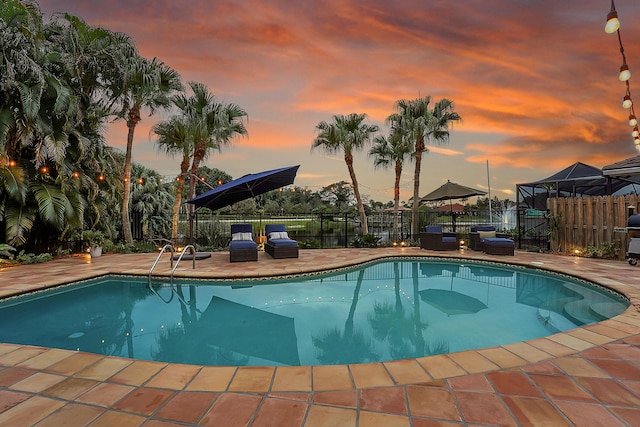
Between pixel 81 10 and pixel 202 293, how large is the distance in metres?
9.43

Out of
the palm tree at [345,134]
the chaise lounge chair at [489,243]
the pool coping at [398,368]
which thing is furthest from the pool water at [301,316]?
the palm tree at [345,134]

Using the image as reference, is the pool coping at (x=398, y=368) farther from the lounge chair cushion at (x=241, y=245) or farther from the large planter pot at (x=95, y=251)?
the large planter pot at (x=95, y=251)

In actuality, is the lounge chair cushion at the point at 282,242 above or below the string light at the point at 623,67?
below

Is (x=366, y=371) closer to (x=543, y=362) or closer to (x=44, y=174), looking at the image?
(x=543, y=362)

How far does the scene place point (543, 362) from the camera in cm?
259

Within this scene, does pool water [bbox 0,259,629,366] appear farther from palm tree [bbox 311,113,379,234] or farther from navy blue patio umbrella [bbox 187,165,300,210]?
palm tree [bbox 311,113,379,234]

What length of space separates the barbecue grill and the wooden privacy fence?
1.09 feet

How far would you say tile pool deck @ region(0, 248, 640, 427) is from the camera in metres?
1.87

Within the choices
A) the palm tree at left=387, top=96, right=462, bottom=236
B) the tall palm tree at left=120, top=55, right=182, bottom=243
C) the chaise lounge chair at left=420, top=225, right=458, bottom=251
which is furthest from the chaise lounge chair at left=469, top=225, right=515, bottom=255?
the tall palm tree at left=120, top=55, right=182, bottom=243

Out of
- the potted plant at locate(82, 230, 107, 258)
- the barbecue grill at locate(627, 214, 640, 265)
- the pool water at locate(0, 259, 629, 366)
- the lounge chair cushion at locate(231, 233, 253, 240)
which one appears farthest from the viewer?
the lounge chair cushion at locate(231, 233, 253, 240)

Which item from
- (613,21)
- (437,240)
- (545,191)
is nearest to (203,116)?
(437,240)

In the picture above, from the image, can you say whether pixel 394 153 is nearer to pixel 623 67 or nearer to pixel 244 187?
pixel 244 187

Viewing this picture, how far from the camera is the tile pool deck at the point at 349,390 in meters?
1.87

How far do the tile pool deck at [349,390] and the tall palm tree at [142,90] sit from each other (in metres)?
8.02
